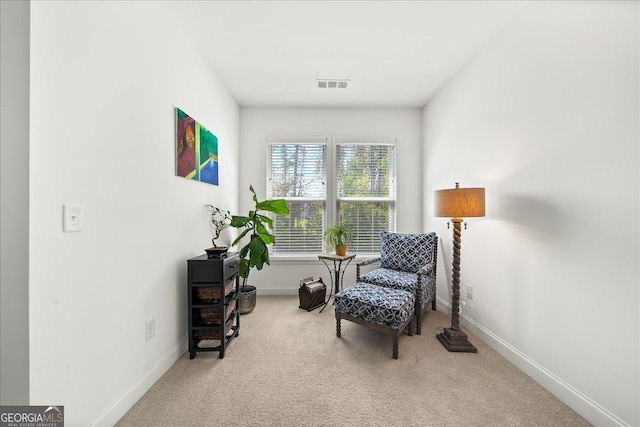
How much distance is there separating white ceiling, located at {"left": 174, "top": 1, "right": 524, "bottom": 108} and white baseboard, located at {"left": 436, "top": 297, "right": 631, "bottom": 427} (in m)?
2.69

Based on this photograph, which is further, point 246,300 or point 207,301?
point 246,300

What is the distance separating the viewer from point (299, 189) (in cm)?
362

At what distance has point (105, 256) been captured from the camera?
1334 millimetres

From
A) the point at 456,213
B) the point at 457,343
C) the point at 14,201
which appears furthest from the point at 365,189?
the point at 14,201

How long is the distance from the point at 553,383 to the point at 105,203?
3004mm

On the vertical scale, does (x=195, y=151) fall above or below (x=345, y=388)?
above

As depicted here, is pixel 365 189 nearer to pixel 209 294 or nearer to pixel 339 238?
pixel 339 238

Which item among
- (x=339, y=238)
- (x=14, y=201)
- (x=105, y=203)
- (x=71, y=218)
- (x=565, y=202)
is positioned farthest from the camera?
(x=339, y=238)

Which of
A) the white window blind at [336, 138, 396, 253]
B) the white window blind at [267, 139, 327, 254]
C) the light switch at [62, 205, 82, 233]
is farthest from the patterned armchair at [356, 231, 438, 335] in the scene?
the light switch at [62, 205, 82, 233]

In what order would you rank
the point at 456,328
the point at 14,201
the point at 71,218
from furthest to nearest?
1. the point at 456,328
2. the point at 71,218
3. the point at 14,201

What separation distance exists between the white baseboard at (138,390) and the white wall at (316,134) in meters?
1.62

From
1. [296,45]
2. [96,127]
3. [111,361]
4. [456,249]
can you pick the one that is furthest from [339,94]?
[111,361]

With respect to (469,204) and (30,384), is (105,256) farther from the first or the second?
(469,204)

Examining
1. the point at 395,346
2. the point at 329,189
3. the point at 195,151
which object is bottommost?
the point at 395,346
